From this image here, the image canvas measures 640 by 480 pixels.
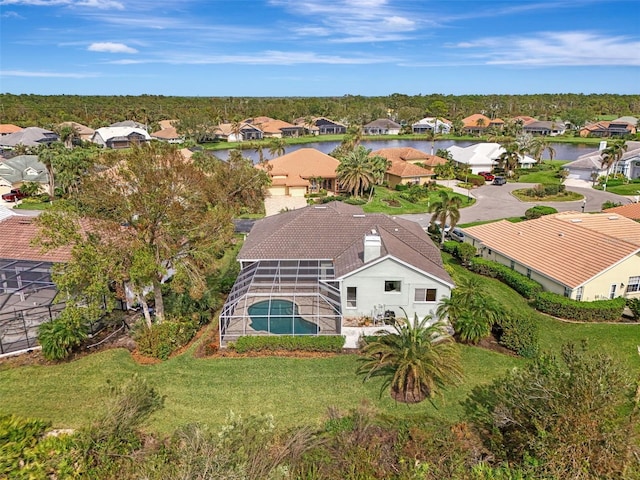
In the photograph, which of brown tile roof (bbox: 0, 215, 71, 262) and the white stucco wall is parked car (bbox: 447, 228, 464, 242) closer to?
the white stucco wall

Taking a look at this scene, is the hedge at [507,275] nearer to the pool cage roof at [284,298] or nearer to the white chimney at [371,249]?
the white chimney at [371,249]

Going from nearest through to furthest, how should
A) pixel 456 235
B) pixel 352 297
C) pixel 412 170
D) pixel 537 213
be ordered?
pixel 352 297, pixel 456 235, pixel 537 213, pixel 412 170

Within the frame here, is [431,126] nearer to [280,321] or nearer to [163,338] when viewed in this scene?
[280,321]

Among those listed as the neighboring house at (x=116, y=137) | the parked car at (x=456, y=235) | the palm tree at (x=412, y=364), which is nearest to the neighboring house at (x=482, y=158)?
the parked car at (x=456, y=235)

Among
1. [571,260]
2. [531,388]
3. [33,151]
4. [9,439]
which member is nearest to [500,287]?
[571,260]

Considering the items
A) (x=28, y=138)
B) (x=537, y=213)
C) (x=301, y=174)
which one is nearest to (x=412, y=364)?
(x=537, y=213)

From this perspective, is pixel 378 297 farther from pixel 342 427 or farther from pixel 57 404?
pixel 57 404

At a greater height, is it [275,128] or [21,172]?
[275,128]
